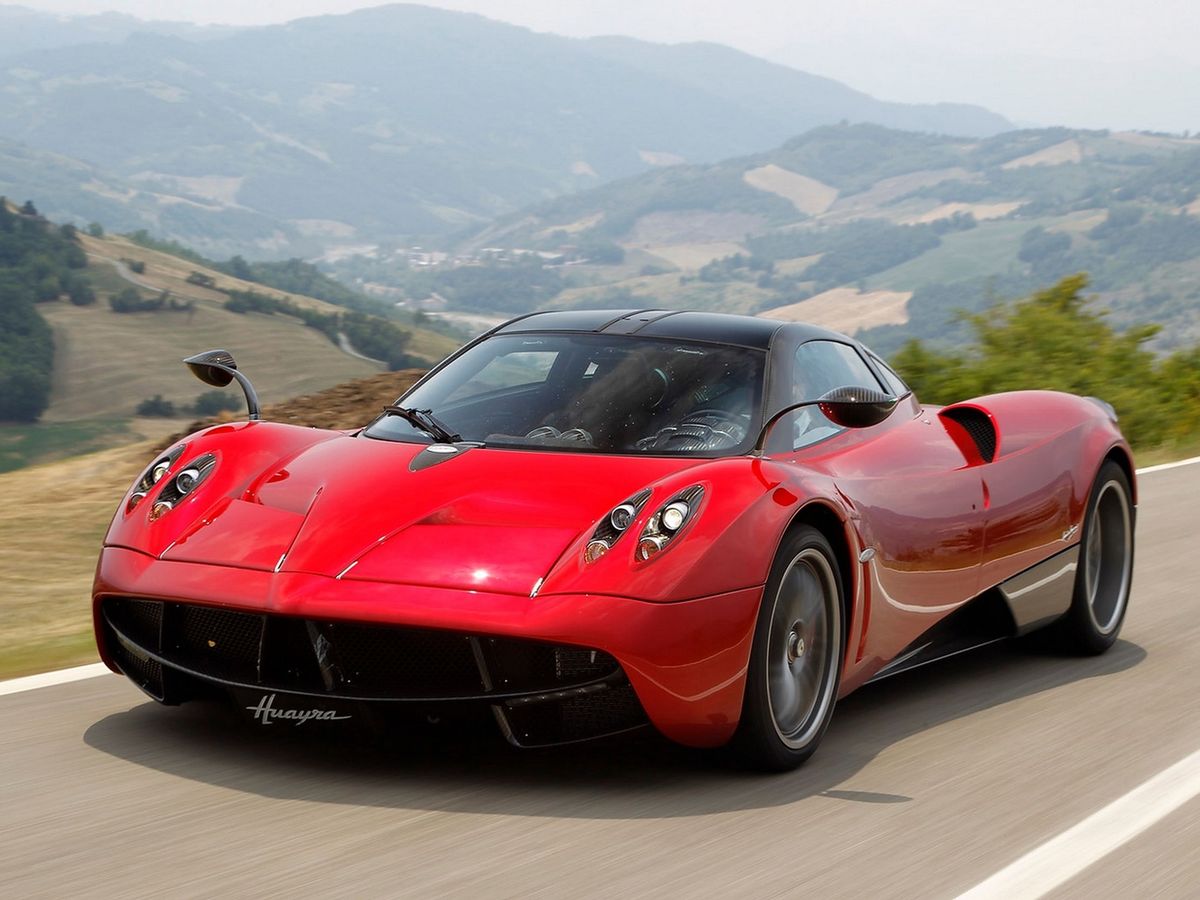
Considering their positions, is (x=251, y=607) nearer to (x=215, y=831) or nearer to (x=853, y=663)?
(x=215, y=831)

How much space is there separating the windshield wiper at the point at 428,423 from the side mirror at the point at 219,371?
507mm

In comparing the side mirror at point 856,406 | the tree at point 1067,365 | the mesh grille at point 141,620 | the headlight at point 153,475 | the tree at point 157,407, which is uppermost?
the side mirror at point 856,406

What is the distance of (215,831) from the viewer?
336 centimetres

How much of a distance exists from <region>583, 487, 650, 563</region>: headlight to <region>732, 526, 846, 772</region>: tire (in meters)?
0.38

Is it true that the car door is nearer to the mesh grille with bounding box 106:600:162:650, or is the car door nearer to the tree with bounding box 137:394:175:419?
the mesh grille with bounding box 106:600:162:650

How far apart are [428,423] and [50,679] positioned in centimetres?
146

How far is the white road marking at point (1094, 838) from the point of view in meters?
3.22

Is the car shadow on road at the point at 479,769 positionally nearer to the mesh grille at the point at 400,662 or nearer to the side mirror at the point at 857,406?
the mesh grille at the point at 400,662

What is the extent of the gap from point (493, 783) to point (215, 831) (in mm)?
711

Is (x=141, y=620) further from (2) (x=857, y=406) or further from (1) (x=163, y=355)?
(1) (x=163, y=355)

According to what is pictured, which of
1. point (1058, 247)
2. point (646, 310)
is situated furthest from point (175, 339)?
point (1058, 247)

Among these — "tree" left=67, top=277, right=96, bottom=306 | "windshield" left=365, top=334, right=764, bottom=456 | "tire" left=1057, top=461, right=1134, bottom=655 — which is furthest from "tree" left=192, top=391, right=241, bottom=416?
"windshield" left=365, top=334, right=764, bottom=456

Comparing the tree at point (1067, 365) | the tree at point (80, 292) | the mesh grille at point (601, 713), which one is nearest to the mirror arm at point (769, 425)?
the mesh grille at point (601, 713)

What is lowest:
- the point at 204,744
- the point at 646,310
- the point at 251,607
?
the point at 204,744
